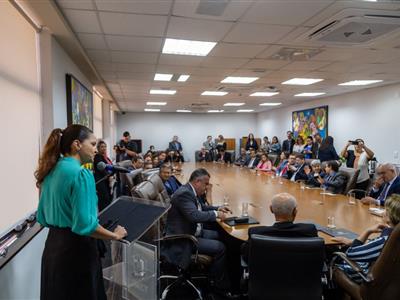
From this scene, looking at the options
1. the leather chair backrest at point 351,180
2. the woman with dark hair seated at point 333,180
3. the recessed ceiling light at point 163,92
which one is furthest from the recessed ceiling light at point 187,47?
the recessed ceiling light at point 163,92

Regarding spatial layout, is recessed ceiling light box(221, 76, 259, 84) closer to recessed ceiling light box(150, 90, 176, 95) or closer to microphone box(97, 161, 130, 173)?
recessed ceiling light box(150, 90, 176, 95)

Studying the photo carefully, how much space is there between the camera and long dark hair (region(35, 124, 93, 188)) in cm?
146

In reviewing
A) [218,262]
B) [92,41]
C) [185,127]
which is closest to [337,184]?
[218,262]

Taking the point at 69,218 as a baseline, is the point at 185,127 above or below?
above

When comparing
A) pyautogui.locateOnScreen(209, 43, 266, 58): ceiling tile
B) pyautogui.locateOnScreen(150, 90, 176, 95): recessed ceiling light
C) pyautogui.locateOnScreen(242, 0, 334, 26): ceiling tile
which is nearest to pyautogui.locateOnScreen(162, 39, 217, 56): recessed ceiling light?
pyautogui.locateOnScreen(209, 43, 266, 58): ceiling tile

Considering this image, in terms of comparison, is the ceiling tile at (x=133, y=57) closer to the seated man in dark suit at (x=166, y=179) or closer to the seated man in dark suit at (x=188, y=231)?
the seated man in dark suit at (x=166, y=179)

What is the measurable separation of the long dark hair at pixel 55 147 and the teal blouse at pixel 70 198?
0.03 meters

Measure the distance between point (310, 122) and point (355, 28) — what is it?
7.23 m

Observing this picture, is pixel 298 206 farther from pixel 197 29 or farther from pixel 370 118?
pixel 370 118

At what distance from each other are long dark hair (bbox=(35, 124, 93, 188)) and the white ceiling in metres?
1.43

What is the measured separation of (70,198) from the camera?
54.4 inches

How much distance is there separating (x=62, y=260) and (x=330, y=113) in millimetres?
9003

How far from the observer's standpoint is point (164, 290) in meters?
2.54

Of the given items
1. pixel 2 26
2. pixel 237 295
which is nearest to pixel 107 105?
pixel 2 26
